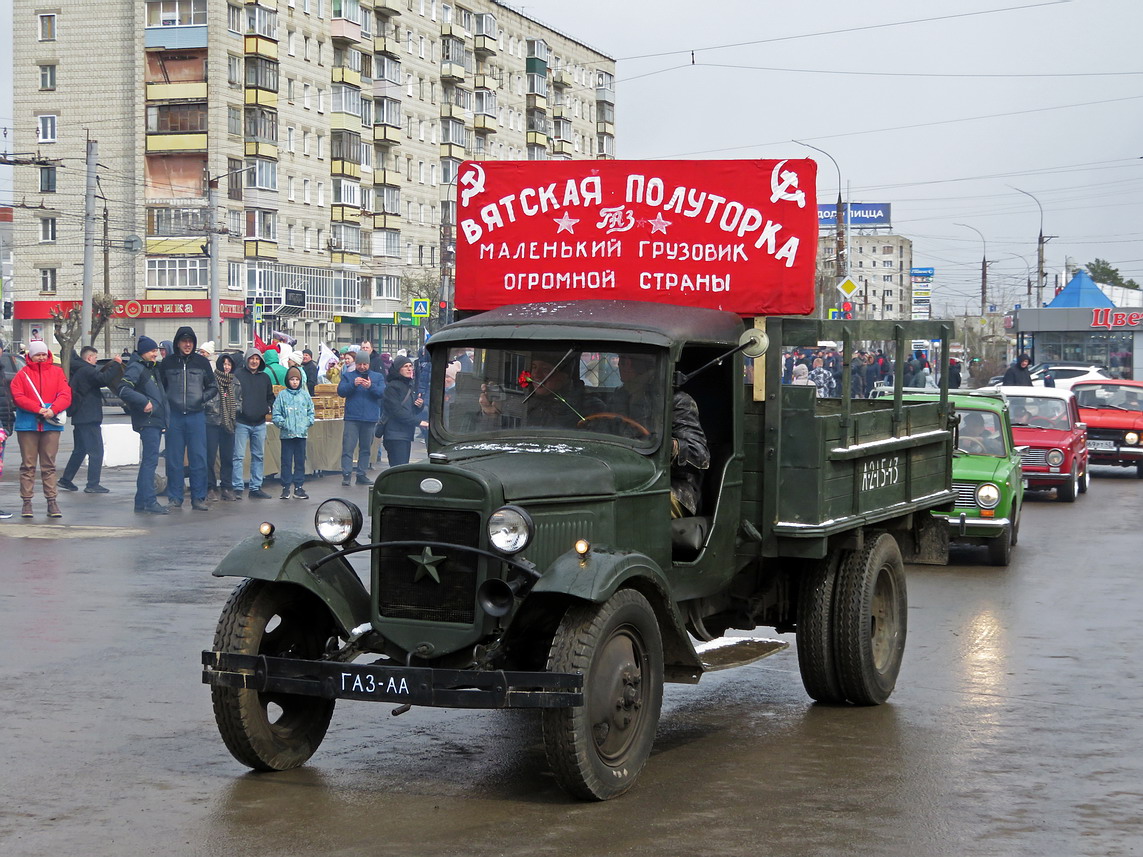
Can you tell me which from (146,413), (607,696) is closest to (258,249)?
(146,413)

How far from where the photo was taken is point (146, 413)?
18.7 metres

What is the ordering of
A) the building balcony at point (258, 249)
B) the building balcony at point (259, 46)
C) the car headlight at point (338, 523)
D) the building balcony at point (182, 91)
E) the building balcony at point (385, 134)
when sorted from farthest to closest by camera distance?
the building balcony at point (385, 134) < the building balcony at point (258, 249) < the building balcony at point (259, 46) < the building balcony at point (182, 91) < the car headlight at point (338, 523)

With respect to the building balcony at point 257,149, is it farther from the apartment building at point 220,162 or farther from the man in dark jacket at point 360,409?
the man in dark jacket at point 360,409

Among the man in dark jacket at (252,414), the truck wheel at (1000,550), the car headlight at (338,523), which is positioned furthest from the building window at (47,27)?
the car headlight at (338,523)

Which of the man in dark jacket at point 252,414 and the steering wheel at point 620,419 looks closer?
the steering wheel at point 620,419

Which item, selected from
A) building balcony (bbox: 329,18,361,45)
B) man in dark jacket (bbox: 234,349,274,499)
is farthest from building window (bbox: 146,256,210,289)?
man in dark jacket (bbox: 234,349,274,499)

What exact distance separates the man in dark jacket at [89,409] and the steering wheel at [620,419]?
1253cm

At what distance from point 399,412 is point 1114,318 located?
118 ft

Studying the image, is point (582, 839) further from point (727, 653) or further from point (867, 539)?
point (867, 539)

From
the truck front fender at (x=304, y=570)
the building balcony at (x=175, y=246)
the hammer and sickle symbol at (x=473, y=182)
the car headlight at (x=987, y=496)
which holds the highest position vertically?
the building balcony at (x=175, y=246)

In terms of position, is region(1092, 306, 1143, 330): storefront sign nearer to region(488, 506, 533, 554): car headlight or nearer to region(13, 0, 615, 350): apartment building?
region(13, 0, 615, 350): apartment building

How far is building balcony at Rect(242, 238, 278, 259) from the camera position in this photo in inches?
2837

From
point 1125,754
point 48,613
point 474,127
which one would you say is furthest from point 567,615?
point 474,127

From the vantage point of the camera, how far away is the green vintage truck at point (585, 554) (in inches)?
248
